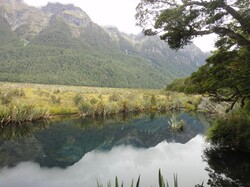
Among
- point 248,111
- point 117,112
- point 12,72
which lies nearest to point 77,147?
point 248,111

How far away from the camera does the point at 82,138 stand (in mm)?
26875

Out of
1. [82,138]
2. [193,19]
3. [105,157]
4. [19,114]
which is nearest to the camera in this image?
[193,19]

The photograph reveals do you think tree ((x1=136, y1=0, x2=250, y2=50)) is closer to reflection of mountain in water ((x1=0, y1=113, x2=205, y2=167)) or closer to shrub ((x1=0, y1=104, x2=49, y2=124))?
reflection of mountain in water ((x1=0, y1=113, x2=205, y2=167))

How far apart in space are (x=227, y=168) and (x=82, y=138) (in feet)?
46.1

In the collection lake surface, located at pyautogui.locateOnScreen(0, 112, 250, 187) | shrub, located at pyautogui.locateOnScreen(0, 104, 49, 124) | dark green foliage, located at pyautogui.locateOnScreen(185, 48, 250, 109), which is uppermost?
dark green foliage, located at pyautogui.locateOnScreen(185, 48, 250, 109)

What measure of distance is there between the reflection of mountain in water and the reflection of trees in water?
7627mm

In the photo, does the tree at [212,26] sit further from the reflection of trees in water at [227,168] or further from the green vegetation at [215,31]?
the reflection of trees in water at [227,168]

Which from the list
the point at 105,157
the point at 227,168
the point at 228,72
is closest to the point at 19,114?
the point at 105,157

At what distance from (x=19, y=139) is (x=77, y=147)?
4.54 metres

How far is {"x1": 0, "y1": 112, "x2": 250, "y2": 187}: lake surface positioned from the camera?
14531mm

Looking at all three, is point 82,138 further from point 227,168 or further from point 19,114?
point 227,168

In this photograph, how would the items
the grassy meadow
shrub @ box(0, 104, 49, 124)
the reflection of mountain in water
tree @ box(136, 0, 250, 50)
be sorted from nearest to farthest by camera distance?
tree @ box(136, 0, 250, 50)
the reflection of mountain in water
shrub @ box(0, 104, 49, 124)
the grassy meadow

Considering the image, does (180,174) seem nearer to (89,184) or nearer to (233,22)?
(89,184)

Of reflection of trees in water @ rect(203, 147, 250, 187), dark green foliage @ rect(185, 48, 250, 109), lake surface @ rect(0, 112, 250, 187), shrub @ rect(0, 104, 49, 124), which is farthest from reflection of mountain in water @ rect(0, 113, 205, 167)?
dark green foliage @ rect(185, 48, 250, 109)
